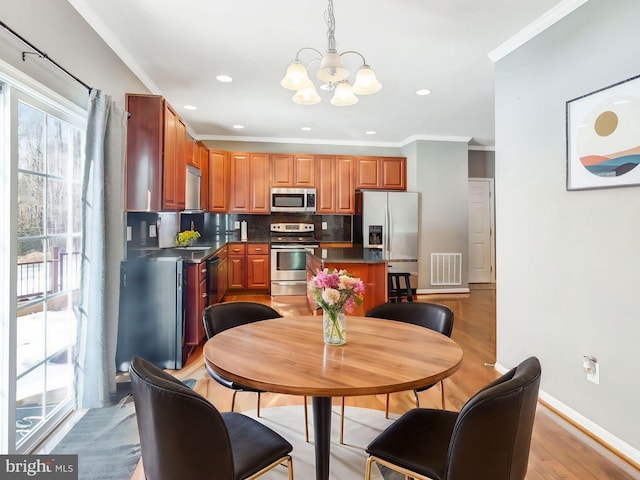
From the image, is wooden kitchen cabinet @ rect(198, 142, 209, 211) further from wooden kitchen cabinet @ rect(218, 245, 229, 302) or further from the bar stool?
the bar stool

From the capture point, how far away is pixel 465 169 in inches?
234

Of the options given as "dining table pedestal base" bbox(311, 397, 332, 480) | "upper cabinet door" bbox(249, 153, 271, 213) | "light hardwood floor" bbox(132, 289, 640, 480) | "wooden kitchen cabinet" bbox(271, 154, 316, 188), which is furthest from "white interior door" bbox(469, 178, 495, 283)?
"dining table pedestal base" bbox(311, 397, 332, 480)

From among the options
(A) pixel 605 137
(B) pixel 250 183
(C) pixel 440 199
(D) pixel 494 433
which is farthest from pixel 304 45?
(C) pixel 440 199

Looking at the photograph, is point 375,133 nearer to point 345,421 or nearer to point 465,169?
point 465,169

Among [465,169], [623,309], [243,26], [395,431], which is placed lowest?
[395,431]

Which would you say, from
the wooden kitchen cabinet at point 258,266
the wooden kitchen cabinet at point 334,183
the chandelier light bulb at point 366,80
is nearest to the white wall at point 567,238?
the chandelier light bulb at point 366,80

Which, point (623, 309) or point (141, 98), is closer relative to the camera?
point (623, 309)

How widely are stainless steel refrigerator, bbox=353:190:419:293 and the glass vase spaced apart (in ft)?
13.8

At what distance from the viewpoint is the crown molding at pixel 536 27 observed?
2.24 meters

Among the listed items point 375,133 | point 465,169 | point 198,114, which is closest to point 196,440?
point 198,114

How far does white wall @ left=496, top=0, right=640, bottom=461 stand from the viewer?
191cm

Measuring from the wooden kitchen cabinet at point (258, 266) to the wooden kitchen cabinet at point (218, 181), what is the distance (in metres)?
0.79

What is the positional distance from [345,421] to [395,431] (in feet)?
3.28

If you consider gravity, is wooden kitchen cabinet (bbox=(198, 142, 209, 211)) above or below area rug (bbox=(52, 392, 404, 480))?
above
